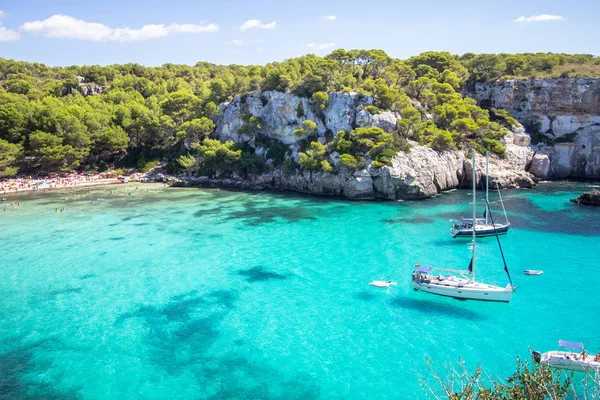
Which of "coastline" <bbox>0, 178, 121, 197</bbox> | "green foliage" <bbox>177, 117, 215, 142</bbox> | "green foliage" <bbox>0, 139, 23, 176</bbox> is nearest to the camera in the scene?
"coastline" <bbox>0, 178, 121, 197</bbox>

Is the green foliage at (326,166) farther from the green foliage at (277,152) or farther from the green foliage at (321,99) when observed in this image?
the green foliage at (321,99)

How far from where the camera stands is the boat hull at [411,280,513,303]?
24906mm

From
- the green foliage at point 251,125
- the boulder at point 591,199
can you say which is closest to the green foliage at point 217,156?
the green foliage at point 251,125

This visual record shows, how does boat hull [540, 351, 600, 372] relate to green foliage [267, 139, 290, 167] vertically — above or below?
below

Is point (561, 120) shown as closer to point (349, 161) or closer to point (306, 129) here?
point (349, 161)

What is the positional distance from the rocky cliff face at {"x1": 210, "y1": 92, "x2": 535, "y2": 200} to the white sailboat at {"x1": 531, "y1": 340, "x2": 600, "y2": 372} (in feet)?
117

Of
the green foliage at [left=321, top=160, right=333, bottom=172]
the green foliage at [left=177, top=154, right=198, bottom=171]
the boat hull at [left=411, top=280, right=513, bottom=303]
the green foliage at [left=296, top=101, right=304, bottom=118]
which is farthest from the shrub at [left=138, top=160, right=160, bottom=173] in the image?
the boat hull at [left=411, top=280, right=513, bottom=303]

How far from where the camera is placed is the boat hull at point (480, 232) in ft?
122

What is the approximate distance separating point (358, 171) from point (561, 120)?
135 feet

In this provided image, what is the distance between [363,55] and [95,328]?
6710 cm

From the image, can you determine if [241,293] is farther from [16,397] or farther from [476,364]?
[476,364]

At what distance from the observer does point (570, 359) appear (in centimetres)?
1803

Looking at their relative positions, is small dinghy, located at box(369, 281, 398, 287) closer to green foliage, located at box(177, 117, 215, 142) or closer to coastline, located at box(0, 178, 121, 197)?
green foliage, located at box(177, 117, 215, 142)

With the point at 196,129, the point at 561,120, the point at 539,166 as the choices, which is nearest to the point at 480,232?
the point at 539,166
